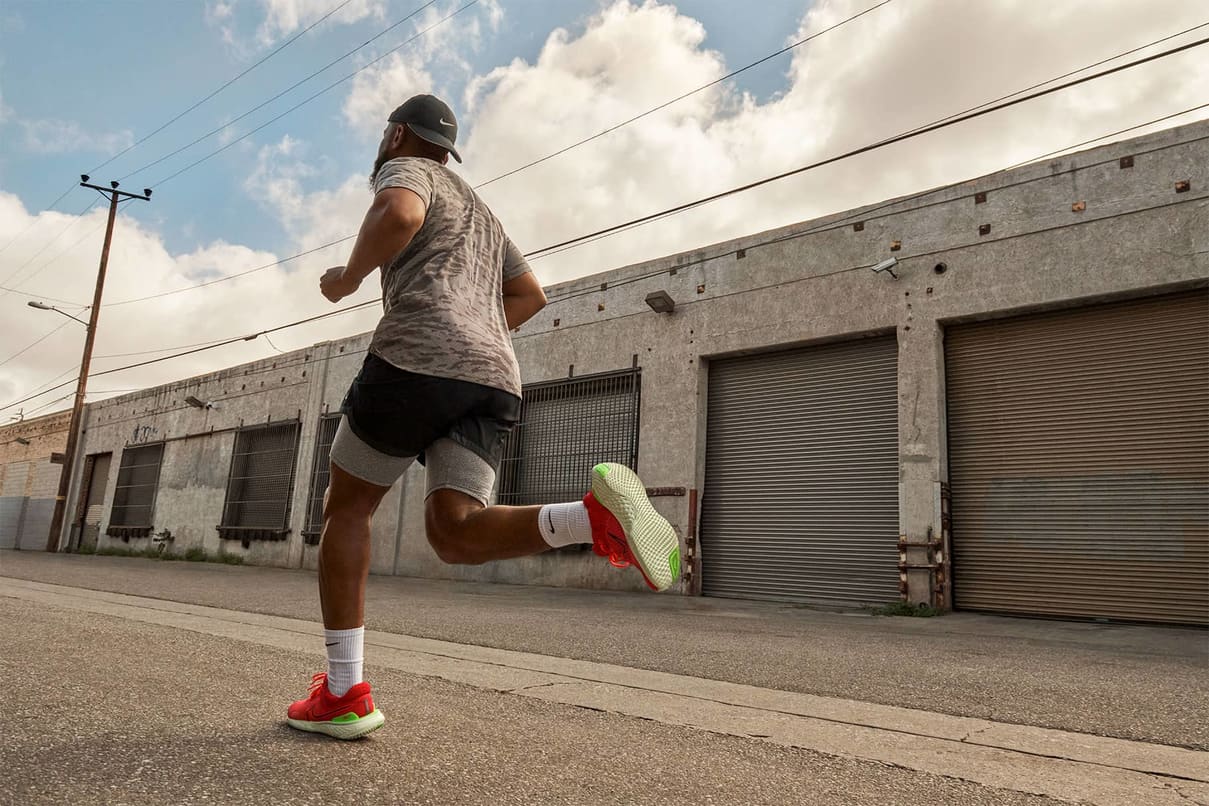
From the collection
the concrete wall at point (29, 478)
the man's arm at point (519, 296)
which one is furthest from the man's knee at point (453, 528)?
the concrete wall at point (29, 478)

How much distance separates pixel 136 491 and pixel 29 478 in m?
7.52

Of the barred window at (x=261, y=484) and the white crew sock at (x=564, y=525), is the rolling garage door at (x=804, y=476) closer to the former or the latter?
the white crew sock at (x=564, y=525)

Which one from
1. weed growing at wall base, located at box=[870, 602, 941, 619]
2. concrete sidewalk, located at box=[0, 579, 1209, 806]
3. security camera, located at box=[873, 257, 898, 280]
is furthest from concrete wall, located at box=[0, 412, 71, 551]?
concrete sidewalk, located at box=[0, 579, 1209, 806]

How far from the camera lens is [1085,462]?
8.09 m

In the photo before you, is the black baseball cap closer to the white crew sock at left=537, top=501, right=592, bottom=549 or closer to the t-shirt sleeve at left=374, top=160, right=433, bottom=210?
the t-shirt sleeve at left=374, top=160, right=433, bottom=210

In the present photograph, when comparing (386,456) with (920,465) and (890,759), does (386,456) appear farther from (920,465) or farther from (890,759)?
(920,465)

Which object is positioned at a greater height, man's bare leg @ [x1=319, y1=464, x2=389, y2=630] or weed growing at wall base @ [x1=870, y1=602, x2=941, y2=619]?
man's bare leg @ [x1=319, y1=464, x2=389, y2=630]

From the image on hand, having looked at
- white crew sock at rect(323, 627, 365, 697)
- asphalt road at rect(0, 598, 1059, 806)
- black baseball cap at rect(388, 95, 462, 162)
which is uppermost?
black baseball cap at rect(388, 95, 462, 162)

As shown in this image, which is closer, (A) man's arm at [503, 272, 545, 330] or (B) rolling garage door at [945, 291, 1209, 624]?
(A) man's arm at [503, 272, 545, 330]

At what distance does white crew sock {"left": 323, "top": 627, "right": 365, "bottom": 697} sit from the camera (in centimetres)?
203

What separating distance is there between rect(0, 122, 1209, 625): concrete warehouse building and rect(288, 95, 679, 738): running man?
7.51 m

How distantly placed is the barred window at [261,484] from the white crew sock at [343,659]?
52.3 feet

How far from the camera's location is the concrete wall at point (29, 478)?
25625 millimetres

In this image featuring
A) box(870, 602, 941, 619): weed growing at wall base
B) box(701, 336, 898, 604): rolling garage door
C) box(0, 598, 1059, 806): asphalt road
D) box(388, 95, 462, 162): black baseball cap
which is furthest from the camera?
box(701, 336, 898, 604): rolling garage door
